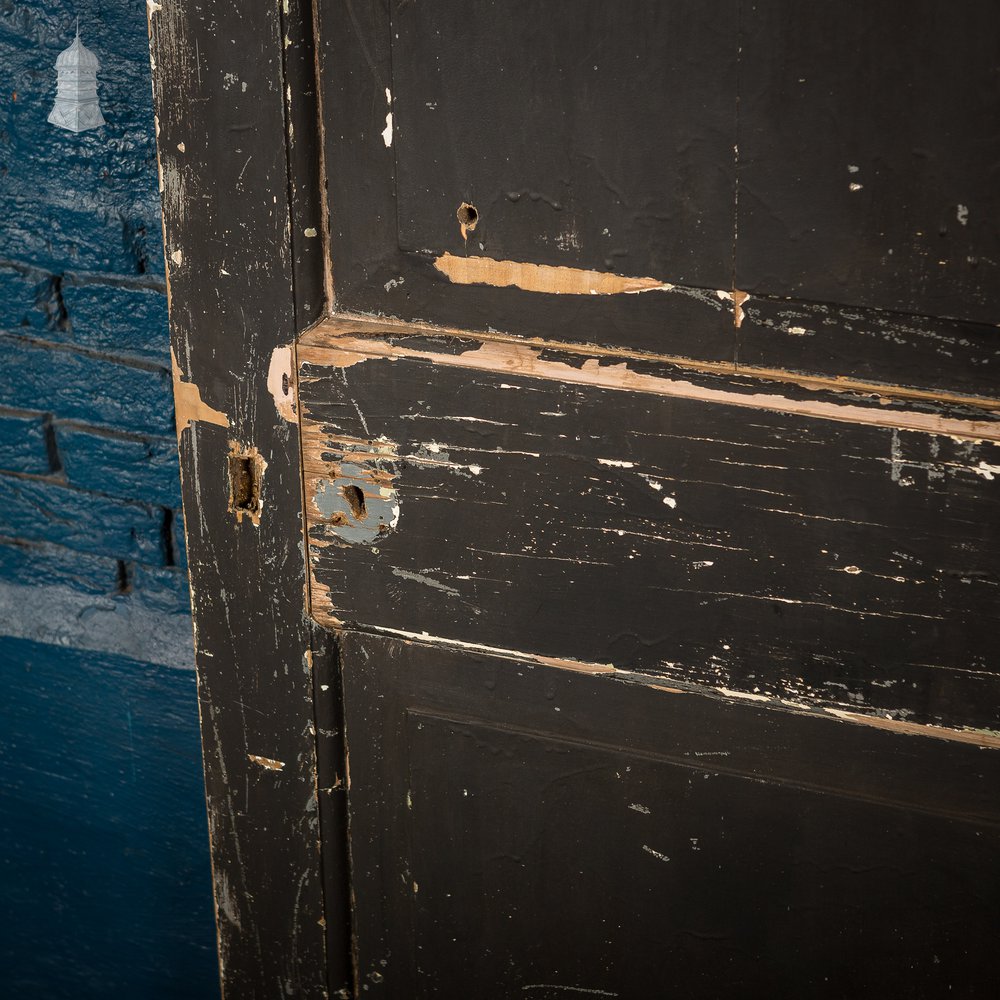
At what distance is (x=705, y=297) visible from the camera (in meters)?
0.97

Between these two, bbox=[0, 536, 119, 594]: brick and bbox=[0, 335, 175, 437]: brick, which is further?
bbox=[0, 536, 119, 594]: brick

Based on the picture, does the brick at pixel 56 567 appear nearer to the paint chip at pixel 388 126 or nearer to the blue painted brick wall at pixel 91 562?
the blue painted brick wall at pixel 91 562

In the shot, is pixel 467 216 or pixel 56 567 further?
pixel 56 567

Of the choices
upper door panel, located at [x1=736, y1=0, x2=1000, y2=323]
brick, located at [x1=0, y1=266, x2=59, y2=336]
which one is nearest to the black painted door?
upper door panel, located at [x1=736, y1=0, x2=1000, y2=323]

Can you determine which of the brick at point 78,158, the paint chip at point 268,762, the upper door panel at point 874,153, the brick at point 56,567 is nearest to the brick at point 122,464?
the brick at point 56,567

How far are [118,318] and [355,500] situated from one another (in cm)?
64

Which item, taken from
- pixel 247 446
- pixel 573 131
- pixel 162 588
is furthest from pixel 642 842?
pixel 162 588

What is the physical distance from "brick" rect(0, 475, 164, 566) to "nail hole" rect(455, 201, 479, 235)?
0.82m

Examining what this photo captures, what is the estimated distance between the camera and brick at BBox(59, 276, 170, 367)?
5.18 feet

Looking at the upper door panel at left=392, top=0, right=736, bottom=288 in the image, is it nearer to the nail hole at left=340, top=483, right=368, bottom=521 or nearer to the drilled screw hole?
the drilled screw hole

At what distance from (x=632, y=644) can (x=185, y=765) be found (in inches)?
36.1

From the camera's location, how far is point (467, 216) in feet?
3.32

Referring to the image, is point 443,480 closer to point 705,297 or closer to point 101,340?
point 705,297

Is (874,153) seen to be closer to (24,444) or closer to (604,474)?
(604,474)
